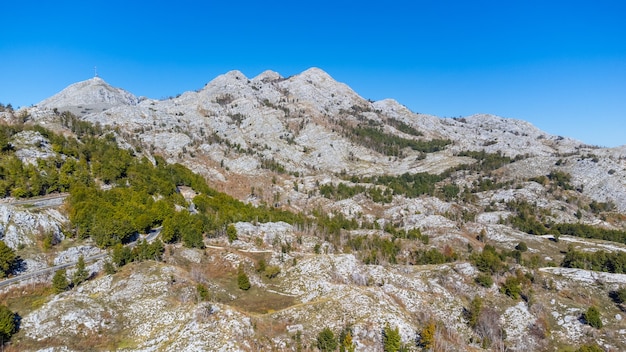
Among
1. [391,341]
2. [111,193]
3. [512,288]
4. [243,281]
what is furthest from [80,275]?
[512,288]

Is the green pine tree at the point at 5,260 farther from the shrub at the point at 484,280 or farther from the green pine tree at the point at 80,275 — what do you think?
the shrub at the point at 484,280

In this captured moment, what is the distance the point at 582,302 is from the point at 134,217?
437ft

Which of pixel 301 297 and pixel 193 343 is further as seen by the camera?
pixel 301 297

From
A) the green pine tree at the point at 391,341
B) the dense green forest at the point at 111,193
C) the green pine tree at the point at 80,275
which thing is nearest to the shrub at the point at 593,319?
the green pine tree at the point at 391,341

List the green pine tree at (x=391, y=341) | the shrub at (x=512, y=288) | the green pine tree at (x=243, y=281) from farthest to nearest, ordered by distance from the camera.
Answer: the shrub at (x=512, y=288) < the green pine tree at (x=243, y=281) < the green pine tree at (x=391, y=341)

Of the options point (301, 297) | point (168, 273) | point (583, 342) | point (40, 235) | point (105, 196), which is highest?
point (105, 196)

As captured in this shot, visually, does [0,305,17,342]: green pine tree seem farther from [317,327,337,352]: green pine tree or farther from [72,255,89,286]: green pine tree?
[317,327,337,352]: green pine tree

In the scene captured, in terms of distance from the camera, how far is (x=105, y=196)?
4461 inches

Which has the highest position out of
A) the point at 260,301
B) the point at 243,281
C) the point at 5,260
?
the point at 5,260

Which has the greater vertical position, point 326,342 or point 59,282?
point 59,282

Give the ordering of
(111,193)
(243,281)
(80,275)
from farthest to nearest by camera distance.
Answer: (111,193) < (243,281) < (80,275)

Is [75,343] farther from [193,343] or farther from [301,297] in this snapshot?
[301,297]

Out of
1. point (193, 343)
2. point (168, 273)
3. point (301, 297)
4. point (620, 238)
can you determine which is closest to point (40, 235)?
point (168, 273)

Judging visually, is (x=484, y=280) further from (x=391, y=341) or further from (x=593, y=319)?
(x=391, y=341)
